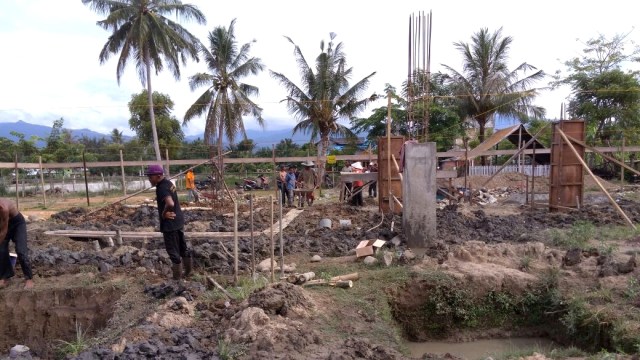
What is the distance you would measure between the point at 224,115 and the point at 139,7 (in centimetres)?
674

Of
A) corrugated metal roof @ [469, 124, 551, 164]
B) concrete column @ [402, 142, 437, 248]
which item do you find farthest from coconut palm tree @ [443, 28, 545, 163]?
concrete column @ [402, 142, 437, 248]

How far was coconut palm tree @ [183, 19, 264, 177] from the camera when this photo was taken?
2673 cm

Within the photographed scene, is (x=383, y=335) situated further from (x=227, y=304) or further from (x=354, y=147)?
(x=354, y=147)

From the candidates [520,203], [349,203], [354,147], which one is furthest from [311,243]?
[354,147]

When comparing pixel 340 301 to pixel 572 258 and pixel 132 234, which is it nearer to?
pixel 572 258

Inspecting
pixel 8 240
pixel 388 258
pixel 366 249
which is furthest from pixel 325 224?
pixel 8 240

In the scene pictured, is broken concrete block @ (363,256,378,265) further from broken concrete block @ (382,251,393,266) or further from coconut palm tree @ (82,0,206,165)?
coconut palm tree @ (82,0,206,165)

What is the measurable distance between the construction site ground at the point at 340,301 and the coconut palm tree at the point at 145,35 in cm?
1785

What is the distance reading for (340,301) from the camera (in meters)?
5.78

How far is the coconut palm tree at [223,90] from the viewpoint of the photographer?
87.7 ft

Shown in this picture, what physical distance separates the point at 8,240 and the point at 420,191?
5.96m

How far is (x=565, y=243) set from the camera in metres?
8.05

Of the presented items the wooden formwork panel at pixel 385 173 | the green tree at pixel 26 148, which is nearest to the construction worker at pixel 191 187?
the wooden formwork panel at pixel 385 173

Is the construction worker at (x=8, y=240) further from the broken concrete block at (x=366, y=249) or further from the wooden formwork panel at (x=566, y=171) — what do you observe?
the wooden formwork panel at (x=566, y=171)
